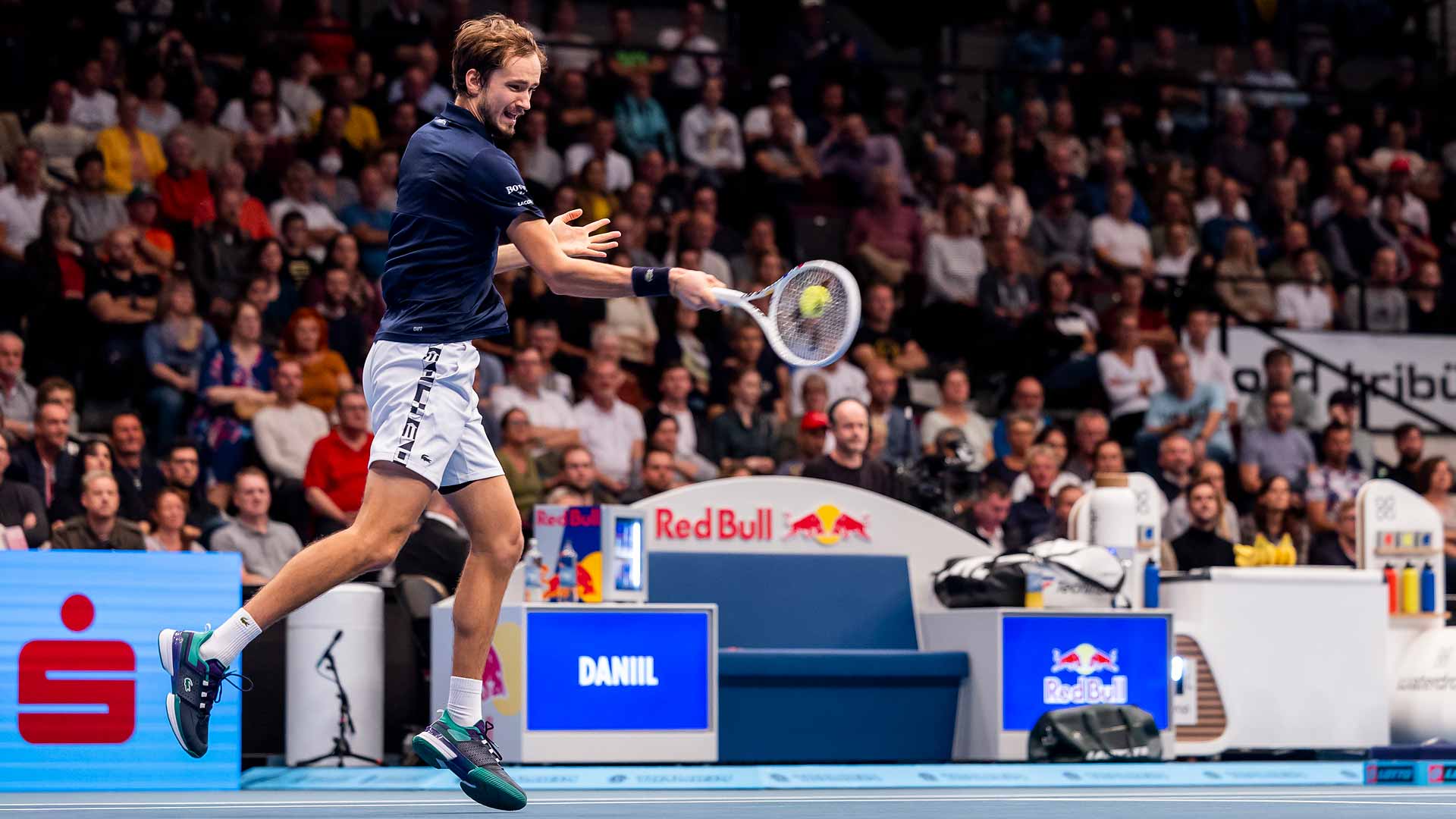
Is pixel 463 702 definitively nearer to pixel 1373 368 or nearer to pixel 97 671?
pixel 97 671

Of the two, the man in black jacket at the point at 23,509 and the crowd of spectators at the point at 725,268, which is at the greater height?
the crowd of spectators at the point at 725,268

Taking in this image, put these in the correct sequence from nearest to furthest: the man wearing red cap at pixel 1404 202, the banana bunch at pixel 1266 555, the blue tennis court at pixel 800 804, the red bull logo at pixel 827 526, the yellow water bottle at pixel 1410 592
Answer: the blue tennis court at pixel 800 804 → the red bull logo at pixel 827 526 → the yellow water bottle at pixel 1410 592 → the banana bunch at pixel 1266 555 → the man wearing red cap at pixel 1404 202

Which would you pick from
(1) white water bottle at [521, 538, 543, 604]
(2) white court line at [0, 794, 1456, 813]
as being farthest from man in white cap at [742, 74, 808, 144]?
(2) white court line at [0, 794, 1456, 813]

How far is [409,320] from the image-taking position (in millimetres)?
4477

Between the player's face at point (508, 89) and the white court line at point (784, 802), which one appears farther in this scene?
the white court line at point (784, 802)

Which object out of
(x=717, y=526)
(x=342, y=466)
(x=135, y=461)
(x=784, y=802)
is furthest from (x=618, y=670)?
(x=135, y=461)

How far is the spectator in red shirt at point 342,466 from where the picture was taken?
920 centimetres

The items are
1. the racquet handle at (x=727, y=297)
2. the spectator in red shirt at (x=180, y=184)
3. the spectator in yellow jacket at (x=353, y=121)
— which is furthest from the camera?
the spectator in yellow jacket at (x=353, y=121)

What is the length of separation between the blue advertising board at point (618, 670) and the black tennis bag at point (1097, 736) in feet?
4.49

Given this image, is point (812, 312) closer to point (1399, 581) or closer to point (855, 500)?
point (855, 500)

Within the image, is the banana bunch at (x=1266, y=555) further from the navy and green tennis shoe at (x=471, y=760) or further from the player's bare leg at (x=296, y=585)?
the player's bare leg at (x=296, y=585)

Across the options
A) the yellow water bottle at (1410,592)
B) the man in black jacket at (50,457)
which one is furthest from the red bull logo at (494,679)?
the yellow water bottle at (1410,592)

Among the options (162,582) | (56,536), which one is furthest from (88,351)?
(162,582)

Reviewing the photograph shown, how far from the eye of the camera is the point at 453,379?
4488 millimetres
